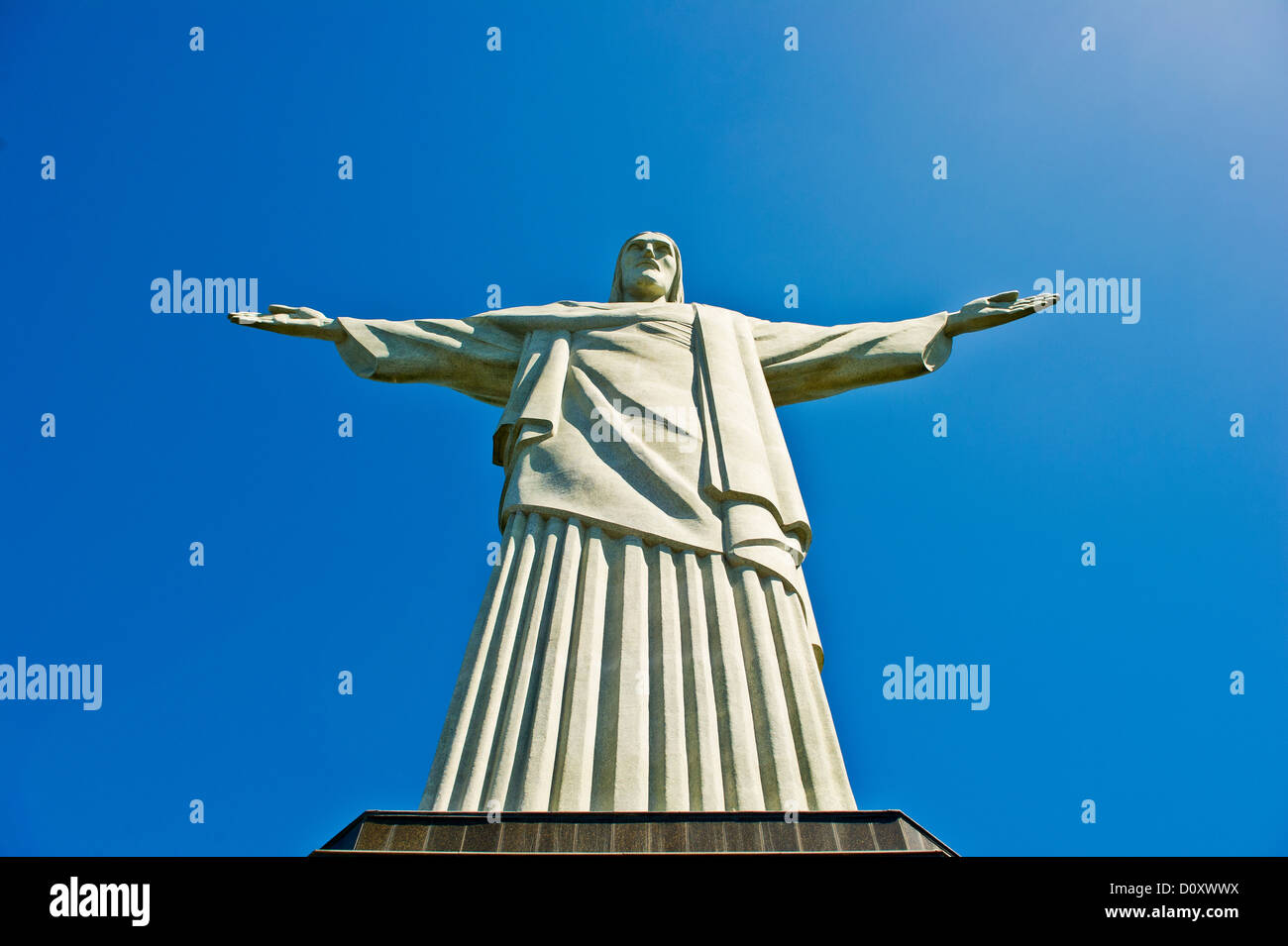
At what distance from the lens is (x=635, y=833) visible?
6.99 meters

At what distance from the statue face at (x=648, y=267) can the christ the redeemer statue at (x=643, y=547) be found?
3 cm

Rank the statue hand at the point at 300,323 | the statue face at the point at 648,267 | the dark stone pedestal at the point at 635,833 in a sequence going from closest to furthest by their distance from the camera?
the dark stone pedestal at the point at 635,833, the statue hand at the point at 300,323, the statue face at the point at 648,267

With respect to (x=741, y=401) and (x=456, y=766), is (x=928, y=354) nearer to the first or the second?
(x=741, y=401)

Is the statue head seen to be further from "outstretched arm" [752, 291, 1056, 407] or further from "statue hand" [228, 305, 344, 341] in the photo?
"statue hand" [228, 305, 344, 341]

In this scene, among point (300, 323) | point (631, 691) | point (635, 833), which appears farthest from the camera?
point (300, 323)

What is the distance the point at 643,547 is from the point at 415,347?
136 inches

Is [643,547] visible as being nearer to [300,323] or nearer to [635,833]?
[635,833]

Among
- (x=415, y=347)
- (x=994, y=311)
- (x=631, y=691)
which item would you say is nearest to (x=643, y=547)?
(x=631, y=691)

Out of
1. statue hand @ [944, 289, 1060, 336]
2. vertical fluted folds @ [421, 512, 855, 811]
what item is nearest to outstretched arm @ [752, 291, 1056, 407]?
statue hand @ [944, 289, 1060, 336]

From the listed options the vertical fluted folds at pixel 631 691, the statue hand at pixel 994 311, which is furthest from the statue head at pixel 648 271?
the vertical fluted folds at pixel 631 691

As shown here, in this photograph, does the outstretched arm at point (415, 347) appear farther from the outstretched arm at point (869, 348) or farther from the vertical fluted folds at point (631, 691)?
the vertical fluted folds at point (631, 691)

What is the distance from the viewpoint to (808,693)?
28.6 feet

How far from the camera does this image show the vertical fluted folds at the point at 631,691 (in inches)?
323
